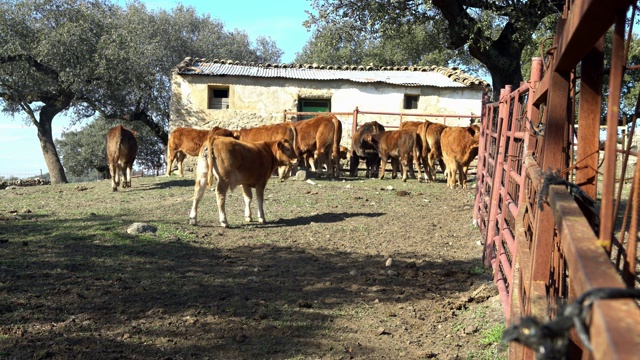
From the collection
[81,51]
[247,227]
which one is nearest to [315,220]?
[247,227]

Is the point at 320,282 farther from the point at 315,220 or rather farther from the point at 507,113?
the point at 315,220

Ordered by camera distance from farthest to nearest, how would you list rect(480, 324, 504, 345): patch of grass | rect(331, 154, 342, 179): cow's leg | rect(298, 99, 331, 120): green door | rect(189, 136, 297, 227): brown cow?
rect(298, 99, 331, 120): green door, rect(331, 154, 342, 179): cow's leg, rect(189, 136, 297, 227): brown cow, rect(480, 324, 504, 345): patch of grass

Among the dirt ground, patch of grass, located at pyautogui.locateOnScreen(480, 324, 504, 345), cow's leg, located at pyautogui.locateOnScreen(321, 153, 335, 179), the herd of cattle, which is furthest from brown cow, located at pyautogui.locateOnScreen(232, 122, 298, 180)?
patch of grass, located at pyautogui.locateOnScreen(480, 324, 504, 345)

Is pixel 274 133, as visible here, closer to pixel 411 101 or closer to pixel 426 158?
pixel 426 158

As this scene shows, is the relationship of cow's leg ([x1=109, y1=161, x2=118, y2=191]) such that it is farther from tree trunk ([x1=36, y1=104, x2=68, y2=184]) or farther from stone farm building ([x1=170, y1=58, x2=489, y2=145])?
tree trunk ([x1=36, y1=104, x2=68, y2=184])

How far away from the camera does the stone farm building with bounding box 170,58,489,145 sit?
80.5 feet

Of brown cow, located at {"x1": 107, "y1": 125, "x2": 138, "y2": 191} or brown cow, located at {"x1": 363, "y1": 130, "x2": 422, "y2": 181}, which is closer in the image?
brown cow, located at {"x1": 107, "y1": 125, "x2": 138, "y2": 191}

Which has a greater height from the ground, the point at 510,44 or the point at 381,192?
the point at 510,44

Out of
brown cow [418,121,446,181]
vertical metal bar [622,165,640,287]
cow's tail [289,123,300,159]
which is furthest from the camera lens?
cow's tail [289,123,300,159]

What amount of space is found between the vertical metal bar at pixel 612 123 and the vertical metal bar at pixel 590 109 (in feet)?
2.48

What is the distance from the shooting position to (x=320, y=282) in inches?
269

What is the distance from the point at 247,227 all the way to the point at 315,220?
1.36 meters

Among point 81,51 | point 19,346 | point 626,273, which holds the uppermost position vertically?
point 81,51

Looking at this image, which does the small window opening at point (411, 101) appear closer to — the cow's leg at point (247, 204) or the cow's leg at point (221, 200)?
the cow's leg at point (247, 204)
